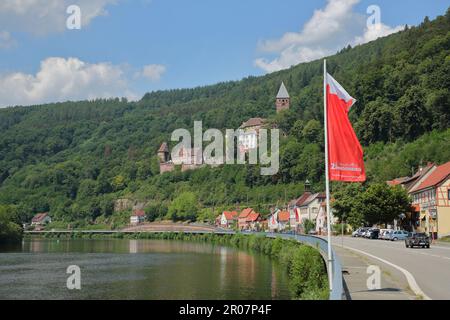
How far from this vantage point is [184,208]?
151 meters

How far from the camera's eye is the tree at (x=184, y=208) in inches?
5832

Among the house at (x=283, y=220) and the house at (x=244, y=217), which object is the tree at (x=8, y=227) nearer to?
the house at (x=283, y=220)

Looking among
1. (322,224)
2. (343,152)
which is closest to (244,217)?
(322,224)

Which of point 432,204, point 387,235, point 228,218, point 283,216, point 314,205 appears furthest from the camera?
point 228,218

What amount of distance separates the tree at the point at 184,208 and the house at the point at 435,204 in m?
85.5

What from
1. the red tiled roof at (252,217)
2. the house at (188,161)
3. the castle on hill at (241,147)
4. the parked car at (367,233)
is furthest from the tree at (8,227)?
the house at (188,161)

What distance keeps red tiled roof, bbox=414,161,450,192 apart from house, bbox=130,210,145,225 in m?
106

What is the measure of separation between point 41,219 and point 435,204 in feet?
456

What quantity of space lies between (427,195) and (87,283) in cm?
4228

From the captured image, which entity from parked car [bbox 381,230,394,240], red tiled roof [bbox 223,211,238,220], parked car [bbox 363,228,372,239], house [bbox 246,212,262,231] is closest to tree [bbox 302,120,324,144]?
red tiled roof [bbox 223,211,238,220]

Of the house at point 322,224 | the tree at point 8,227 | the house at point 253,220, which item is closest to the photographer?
the house at point 322,224

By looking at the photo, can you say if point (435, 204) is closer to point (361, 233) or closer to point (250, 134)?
point (361, 233)
